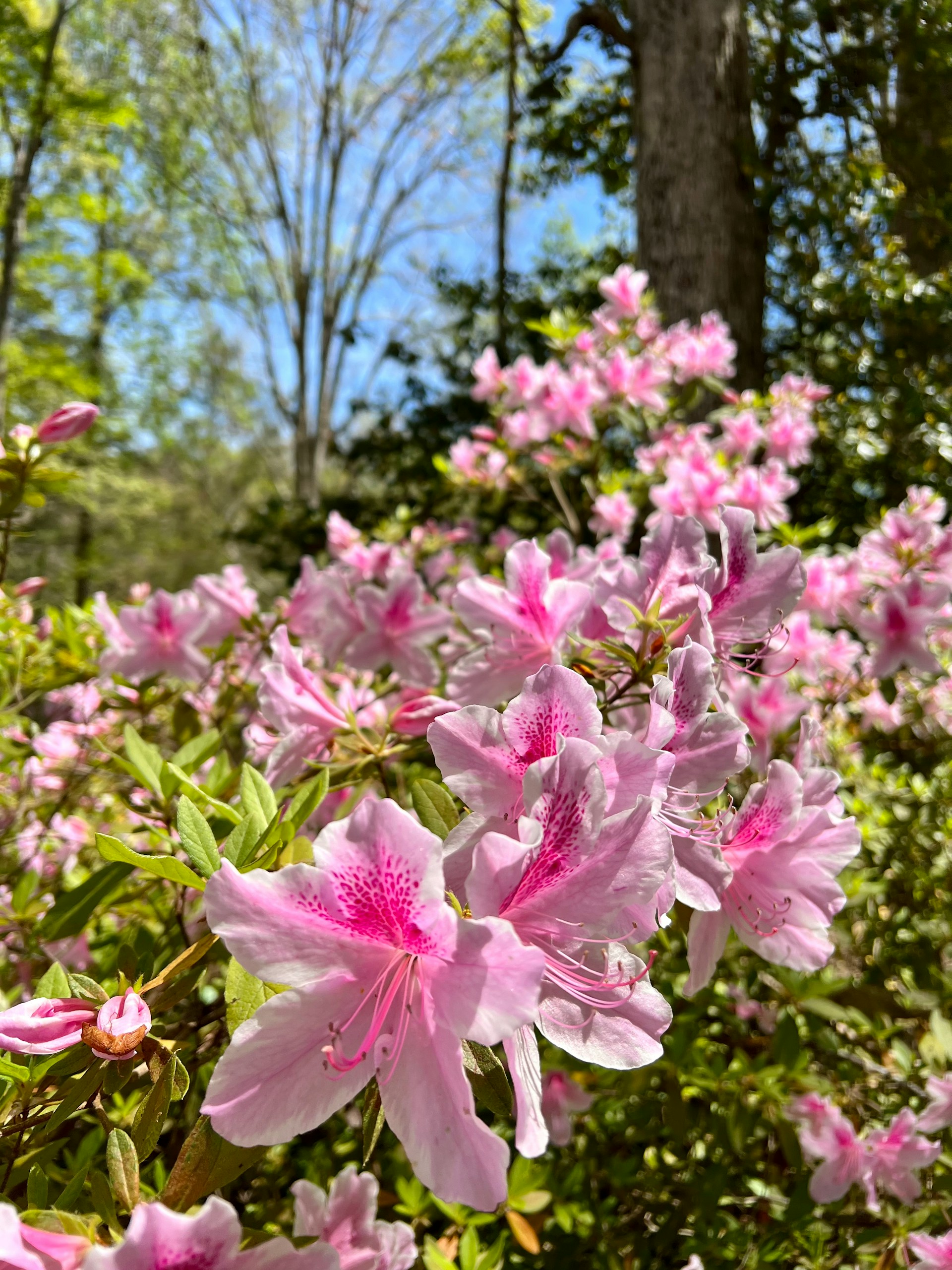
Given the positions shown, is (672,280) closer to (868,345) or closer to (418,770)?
(868,345)

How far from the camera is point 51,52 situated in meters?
5.24

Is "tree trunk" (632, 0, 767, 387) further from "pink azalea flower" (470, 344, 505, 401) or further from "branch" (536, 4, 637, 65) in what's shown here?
"pink azalea flower" (470, 344, 505, 401)

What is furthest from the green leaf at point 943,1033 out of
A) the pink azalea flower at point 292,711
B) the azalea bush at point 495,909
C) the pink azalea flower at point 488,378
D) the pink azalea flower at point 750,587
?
the pink azalea flower at point 488,378

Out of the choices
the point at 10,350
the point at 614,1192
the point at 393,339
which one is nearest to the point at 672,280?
the point at 614,1192

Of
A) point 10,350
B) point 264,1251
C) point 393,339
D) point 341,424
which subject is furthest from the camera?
point 10,350

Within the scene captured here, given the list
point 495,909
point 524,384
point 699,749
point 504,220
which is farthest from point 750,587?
point 504,220

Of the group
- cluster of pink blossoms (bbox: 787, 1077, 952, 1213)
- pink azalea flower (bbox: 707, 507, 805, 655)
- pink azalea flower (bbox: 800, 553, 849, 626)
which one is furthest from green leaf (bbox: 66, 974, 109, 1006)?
pink azalea flower (bbox: 800, 553, 849, 626)

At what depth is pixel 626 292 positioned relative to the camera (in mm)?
2709

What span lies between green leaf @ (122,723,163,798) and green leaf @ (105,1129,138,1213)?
19.6 inches

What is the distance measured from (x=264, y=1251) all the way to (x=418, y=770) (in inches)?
44.1

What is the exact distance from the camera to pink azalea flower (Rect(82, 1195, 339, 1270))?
1.43ft

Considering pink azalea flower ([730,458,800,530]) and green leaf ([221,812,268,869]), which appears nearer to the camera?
green leaf ([221,812,268,869])

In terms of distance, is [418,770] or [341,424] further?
[341,424]

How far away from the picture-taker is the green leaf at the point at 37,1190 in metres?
0.58
